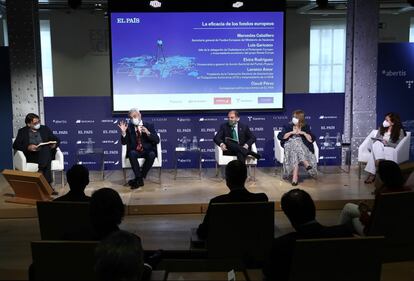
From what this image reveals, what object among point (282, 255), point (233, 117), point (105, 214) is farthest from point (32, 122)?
point (282, 255)

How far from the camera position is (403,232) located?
355cm

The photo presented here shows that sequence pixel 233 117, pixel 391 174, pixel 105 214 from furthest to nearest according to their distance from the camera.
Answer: pixel 233 117 < pixel 391 174 < pixel 105 214

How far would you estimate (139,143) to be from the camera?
7352 mm

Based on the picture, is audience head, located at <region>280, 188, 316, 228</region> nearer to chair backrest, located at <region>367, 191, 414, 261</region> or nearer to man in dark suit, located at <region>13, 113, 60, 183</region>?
chair backrest, located at <region>367, 191, 414, 261</region>

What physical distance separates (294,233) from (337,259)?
30cm

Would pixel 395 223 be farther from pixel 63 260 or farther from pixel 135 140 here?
pixel 135 140

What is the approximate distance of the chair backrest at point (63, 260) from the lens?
92.9 inches

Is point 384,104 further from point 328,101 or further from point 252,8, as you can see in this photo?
point 252,8

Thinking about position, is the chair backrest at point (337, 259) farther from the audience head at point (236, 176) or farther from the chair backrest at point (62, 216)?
the chair backrest at point (62, 216)

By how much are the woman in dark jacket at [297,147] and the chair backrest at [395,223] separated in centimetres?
→ 359

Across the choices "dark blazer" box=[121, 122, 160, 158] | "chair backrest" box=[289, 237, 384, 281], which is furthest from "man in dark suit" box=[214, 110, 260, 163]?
"chair backrest" box=[289, 237, 384, 281]

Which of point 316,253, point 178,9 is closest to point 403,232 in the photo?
point 316,253

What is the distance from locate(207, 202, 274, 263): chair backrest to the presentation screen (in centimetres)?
492

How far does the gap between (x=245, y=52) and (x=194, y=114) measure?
1360mm
